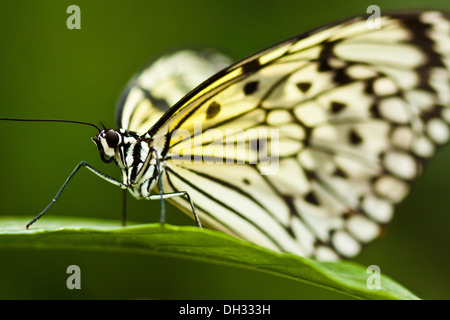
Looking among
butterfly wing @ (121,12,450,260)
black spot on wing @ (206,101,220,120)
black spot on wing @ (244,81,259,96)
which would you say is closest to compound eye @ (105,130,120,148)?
butterfly wing @ (121,12,450,260)

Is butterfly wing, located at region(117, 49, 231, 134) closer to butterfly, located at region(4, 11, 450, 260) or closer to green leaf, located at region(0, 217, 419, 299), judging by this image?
butterfly, located at region(4, 11, 450, 260)

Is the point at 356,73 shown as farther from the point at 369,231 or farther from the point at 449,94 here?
the point at 369,231

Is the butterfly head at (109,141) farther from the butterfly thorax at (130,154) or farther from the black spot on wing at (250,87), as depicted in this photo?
the black spot on wing at (250,87)

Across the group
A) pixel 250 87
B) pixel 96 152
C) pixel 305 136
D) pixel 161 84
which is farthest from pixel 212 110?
pixel 96 152

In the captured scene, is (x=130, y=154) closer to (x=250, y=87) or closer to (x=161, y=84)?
(x=250, y=87)

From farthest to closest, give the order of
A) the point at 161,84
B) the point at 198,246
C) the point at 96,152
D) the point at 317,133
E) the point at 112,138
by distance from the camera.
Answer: the point at 96,152
the point at 161,84
the point at 317,133
the point at 112,138
the point at 198,246

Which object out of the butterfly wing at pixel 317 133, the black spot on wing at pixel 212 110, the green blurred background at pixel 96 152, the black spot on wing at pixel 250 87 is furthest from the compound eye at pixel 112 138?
the green blurred background at pixel 96 152
